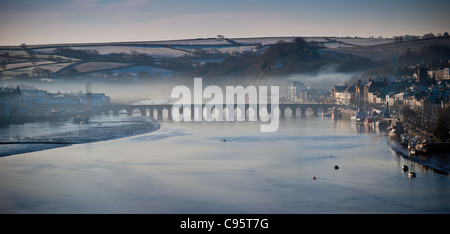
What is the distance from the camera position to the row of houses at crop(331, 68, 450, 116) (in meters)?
27.8

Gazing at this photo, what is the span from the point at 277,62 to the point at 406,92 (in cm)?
3218

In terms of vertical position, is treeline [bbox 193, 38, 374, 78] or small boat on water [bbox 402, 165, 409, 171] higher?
treeline [bbox 193, 38, 374, 78]

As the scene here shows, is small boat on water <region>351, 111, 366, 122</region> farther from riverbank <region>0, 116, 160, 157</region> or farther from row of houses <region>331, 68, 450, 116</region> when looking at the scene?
riverbank <region>0, 116, 160, 157</region>

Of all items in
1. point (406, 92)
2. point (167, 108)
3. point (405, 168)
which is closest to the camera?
point (405, 168)

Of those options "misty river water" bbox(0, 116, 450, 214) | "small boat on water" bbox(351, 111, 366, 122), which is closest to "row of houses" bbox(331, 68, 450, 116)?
"small boat on water" bbox(351, 111, 366, 122)

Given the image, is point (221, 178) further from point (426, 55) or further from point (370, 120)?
point (426, 55)

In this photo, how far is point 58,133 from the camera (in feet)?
84.3

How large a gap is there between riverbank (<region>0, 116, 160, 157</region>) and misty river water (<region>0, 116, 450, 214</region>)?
3.84ft

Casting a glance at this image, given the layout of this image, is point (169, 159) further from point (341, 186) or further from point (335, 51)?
point (335, 51)

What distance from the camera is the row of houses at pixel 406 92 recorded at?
27.8 m

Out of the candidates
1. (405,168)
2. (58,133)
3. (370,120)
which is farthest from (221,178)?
(370,120)

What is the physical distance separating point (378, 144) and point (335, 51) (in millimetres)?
46199

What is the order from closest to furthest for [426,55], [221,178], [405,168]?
[221,178] < [405,168] < [426,55]
